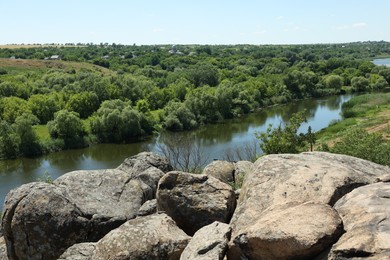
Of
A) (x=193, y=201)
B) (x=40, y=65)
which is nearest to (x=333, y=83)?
(x=40, y=65)

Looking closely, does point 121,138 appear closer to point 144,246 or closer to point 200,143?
point 200,143

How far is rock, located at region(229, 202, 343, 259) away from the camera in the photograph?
712 cm

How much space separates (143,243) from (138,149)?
46.4 meters

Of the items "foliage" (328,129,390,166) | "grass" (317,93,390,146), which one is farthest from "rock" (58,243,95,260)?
"grass" (317,93,390,146)

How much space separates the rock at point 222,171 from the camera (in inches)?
693

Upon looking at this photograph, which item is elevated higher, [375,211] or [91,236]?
[375,211]

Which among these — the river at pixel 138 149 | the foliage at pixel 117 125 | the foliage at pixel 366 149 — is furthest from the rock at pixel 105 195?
the foliage at pixel 117 125

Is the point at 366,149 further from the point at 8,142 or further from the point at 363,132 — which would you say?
the point at 8,142

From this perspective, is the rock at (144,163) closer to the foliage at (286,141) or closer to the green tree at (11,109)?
the foliage at (286,141)

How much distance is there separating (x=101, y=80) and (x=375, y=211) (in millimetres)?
76215

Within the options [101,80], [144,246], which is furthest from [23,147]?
[144,246]

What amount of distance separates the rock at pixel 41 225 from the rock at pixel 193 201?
237 centimetres

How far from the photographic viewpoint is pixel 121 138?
60594 mm

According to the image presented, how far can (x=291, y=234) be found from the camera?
727cm
